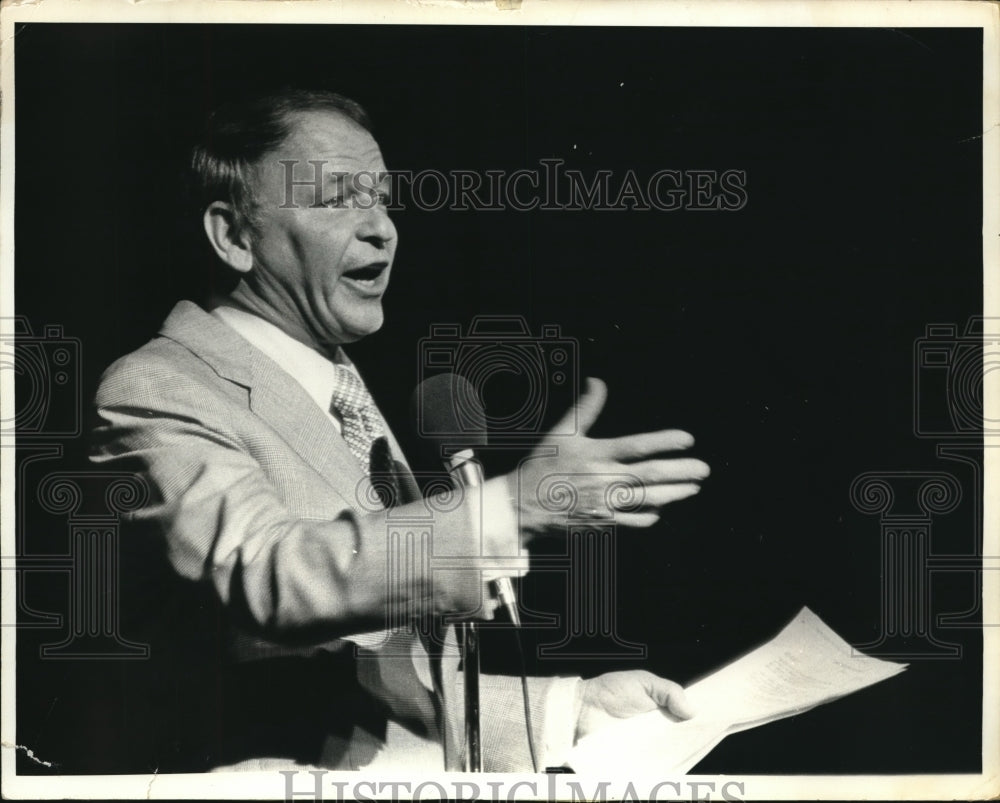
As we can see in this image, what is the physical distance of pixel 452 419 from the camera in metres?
2.39

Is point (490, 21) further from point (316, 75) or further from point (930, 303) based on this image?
point (930, 303)

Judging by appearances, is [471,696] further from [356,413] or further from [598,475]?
[356,413]

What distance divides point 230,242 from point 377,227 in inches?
11.8

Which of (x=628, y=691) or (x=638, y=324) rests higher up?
(x=638, y=324)

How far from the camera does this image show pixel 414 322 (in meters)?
2.39

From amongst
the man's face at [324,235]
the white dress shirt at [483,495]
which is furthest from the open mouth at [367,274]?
the white dress shirt at [483,495]

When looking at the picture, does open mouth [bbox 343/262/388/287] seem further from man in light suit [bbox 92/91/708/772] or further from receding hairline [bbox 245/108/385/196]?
receding hairline [bbox 245/108/385/196]

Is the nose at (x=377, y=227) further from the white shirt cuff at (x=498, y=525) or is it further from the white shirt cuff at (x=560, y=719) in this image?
the white shirt cuff at (x=560, y=719)

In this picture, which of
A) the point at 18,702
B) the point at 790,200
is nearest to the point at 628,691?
the point at 790,200

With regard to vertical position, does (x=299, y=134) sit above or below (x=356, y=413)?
above

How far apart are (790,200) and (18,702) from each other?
191 centimetres

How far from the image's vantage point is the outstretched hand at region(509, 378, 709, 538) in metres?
2.36

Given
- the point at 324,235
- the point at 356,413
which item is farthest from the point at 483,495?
the point at 324,235

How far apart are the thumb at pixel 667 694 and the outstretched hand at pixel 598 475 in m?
0.33
